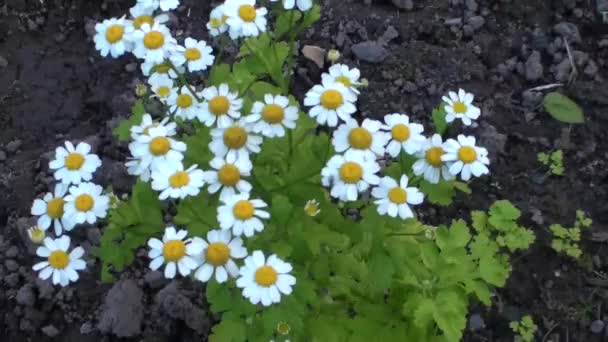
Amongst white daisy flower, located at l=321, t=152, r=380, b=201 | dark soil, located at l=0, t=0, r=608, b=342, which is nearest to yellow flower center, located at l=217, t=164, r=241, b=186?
white daisy flower, located at l=321, t=152, r=380, b=201

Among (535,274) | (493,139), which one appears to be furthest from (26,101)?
(535,274)

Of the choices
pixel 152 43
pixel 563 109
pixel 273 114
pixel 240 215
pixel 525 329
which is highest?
pixel 152 43

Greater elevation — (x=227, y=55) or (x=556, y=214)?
(x=227, y=55)

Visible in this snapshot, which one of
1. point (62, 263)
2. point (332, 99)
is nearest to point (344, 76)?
point (332, 99)

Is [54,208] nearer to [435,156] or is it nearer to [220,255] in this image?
[220,255]

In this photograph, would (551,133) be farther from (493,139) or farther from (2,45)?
(2,45)

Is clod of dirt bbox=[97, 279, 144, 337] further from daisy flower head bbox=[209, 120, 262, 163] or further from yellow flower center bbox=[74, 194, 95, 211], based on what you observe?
daisy flower head bbox=[209, 120, 262, 163]
